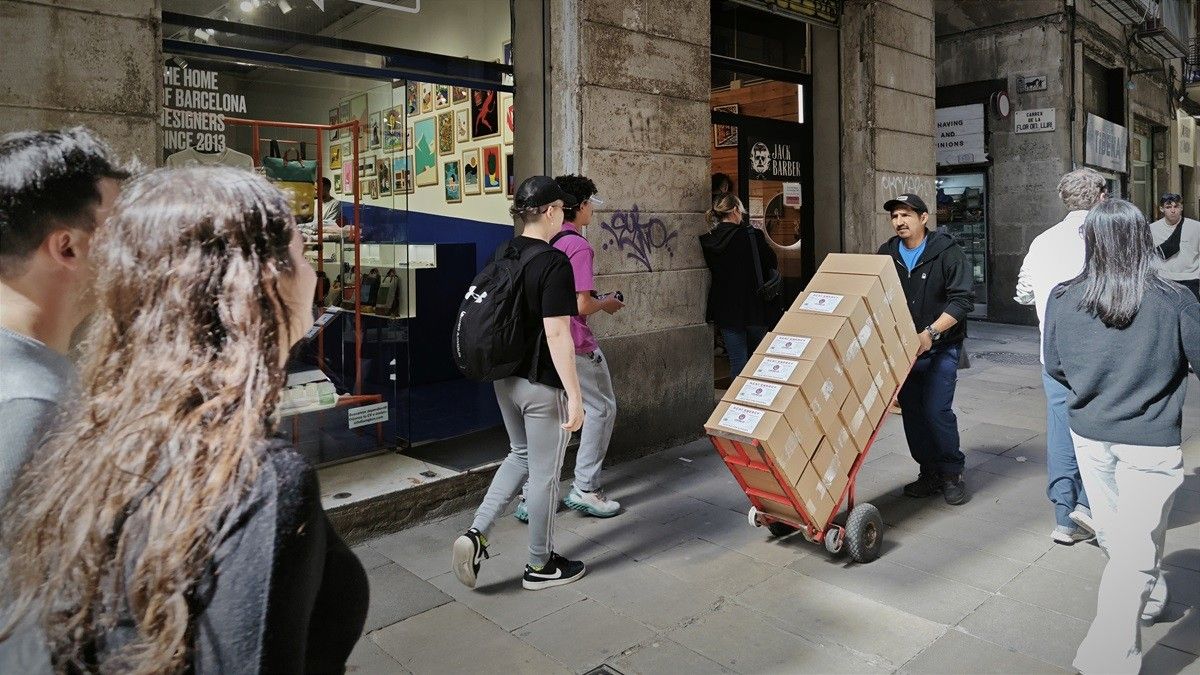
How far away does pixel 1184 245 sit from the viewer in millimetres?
9758

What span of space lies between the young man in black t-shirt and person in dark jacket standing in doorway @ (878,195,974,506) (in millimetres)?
2281

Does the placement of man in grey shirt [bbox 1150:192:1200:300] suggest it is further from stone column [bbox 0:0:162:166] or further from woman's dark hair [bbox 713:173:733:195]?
stone column [bbox 0:0:162:166]

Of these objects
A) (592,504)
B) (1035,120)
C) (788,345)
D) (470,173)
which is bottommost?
(592,504)

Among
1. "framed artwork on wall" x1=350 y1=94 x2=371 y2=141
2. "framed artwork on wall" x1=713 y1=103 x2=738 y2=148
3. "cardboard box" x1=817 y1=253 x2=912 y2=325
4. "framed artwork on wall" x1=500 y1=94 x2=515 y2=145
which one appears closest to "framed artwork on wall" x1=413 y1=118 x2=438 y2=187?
"framed artwork on wall" x1=350 y1=94 x2=371 y2=141

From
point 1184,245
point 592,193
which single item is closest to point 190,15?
point 592,193

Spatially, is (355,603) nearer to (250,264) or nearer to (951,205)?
(250,264)

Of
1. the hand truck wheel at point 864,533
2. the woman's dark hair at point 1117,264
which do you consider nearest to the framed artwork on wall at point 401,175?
the hand truck wheel at point 864,533

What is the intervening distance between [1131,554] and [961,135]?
1273 centimetres

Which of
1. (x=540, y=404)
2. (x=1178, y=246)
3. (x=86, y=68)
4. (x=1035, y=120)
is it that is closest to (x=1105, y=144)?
(x=1035, y=120)

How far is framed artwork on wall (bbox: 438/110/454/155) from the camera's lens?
614cm

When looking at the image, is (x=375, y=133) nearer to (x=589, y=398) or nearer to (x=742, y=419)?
(x=589, y=398)

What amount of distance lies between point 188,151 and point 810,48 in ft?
19.6

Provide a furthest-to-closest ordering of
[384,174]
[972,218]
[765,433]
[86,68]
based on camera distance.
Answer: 1. [972,218]
2. [384,174]
3. [86,68]
4. [765,433]

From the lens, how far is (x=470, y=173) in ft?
21.0
